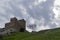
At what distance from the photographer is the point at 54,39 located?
3585 inches

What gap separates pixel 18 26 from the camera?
196375 mm

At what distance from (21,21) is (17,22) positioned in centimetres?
499

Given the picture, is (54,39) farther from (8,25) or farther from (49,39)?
(8,25)

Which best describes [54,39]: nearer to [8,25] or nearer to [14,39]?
[14,39]

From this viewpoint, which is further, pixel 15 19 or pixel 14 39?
pixel 15 19

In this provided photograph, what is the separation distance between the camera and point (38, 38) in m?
93.9

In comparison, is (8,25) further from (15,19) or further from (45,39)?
(45,39)

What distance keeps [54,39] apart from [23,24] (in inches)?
4147

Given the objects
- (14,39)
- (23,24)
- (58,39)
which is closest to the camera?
(58,39)

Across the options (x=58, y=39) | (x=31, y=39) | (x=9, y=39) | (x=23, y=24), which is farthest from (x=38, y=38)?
(x=23, y=24)

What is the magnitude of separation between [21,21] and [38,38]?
105m

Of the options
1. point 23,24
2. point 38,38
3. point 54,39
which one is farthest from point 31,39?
point 23,24

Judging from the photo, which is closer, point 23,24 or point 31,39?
point 31,39

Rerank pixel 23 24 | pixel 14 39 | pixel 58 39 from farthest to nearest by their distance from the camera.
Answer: pixel 23 24, pixel 14 39, pixel 58 39
